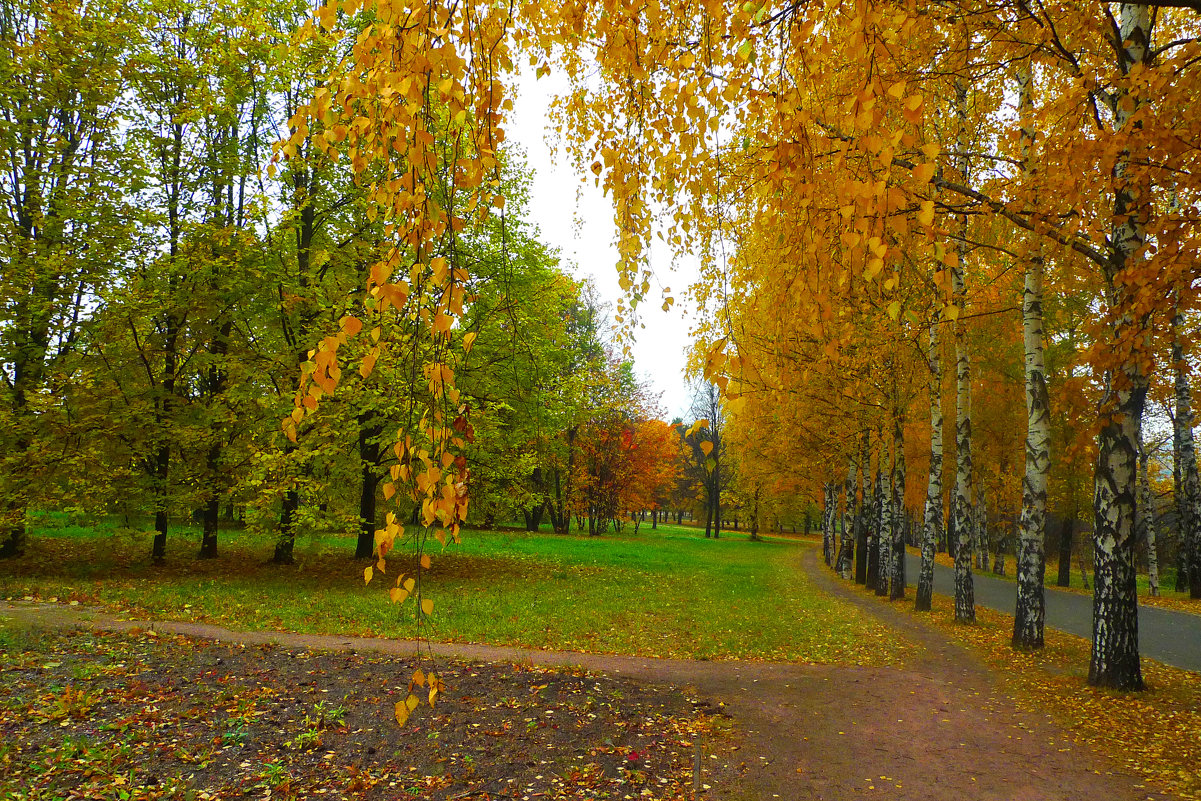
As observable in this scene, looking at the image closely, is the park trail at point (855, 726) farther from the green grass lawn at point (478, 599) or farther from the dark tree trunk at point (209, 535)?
the dark tree trunk at point (209, 535)

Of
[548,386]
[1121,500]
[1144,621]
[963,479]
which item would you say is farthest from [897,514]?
[548,386]

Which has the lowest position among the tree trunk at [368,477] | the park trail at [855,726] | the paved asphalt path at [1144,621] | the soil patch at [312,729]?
the paved asphalt path at [1144,621]

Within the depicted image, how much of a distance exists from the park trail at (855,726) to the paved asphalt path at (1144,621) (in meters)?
3.98

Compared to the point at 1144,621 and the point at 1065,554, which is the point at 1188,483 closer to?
the point at 1065,554

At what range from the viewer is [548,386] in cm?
1537

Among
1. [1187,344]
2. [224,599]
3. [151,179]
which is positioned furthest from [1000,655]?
[151,179]

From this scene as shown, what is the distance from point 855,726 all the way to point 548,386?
36.1ft

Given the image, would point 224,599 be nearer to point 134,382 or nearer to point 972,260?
point 134,382

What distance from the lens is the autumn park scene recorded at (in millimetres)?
2727

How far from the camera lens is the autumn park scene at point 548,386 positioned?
8.95ft

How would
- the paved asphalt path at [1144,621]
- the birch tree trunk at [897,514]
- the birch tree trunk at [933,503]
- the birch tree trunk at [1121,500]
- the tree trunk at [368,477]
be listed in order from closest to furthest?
the birch tree trunk at [1121,500] < the paved asphalt path at [1144,621] < the birch tree trunk at [933,503] < the birch tree trunk at [897,514] < the tree trunk at [368,477]

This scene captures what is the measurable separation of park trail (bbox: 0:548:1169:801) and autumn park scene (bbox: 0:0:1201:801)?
5cm

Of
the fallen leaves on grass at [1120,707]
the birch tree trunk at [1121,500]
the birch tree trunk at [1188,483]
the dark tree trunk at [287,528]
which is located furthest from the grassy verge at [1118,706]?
the dark tree trunk at [287,528]

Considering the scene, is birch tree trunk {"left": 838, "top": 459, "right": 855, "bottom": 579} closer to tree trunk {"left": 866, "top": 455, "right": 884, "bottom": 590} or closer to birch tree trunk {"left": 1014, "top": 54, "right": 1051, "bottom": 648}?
→ tree trunk {"left": 866, "top": 455, "right": 884, "bottom": 590}
